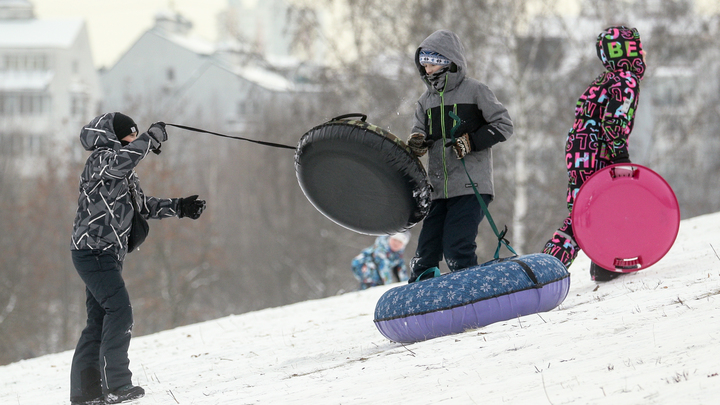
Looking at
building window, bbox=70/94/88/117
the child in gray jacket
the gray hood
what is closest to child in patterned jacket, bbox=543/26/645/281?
the child in gray jacket

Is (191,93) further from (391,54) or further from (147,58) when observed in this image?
(391,54)

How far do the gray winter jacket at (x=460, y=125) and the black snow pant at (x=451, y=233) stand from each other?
8 cm

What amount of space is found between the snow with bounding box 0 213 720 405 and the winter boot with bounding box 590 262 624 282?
0.34ft

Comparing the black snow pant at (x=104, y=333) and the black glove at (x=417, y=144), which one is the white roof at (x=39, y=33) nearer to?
the black snow pant at (x=104, y=333)

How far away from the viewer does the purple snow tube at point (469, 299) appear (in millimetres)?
4969

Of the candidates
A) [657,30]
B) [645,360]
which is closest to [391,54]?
[657,30]

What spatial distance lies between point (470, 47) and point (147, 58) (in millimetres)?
42086

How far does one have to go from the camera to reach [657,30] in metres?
19.2

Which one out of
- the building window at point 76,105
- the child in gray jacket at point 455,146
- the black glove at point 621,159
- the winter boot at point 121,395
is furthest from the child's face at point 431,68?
the building window at point 76,105

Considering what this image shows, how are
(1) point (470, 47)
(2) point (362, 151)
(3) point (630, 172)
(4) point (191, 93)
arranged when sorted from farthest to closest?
(4) point (191, 93) → (1) point (470, 47) → (3) point (630, 172) → (2) point (362, 151)

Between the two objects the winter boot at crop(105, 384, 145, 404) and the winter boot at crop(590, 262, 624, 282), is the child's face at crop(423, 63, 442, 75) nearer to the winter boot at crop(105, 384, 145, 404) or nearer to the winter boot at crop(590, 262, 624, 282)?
the winter boot at crop(590, 262, 624, 282)

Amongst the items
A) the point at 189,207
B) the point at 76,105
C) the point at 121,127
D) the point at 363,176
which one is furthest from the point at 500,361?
the point at 76,105

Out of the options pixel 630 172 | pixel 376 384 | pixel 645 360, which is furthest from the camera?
pixel 630 172

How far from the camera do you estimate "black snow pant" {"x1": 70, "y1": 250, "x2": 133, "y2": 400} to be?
4.90 m
